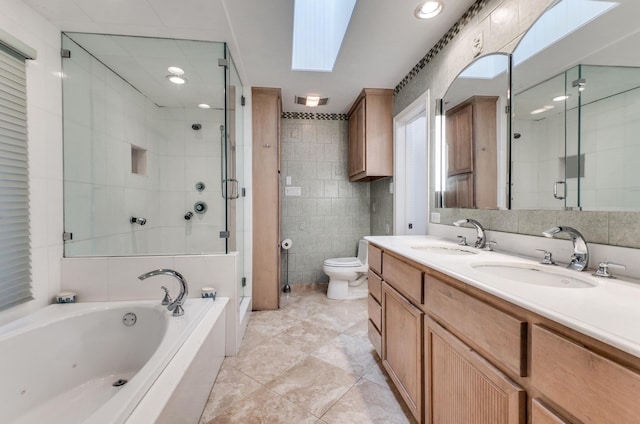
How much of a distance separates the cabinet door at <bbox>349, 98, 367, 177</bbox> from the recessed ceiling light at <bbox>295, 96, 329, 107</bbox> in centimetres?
38

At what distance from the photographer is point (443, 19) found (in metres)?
1.72

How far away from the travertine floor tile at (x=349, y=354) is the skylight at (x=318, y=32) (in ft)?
7.52

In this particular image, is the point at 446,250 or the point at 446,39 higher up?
the point at 446,39

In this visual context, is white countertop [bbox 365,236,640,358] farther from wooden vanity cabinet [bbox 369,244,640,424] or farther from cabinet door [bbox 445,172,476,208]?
cabinet door [bbox 445,172,476,208]

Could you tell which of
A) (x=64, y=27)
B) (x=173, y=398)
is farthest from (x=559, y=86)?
(x=64, y=27)

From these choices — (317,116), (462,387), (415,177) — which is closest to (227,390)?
(462,387)

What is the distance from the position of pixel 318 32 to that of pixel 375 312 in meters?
2.24

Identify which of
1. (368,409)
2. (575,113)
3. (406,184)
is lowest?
(368,409)

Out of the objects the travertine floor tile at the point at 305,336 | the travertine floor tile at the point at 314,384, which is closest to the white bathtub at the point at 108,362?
the travertine floor tile at the point at 314,384

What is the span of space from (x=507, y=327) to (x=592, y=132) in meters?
0.81

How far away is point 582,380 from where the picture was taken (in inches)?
21.6

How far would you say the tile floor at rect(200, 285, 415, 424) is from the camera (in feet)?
4.64

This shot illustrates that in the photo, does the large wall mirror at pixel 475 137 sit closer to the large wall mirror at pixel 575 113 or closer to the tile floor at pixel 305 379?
the large wall mirror at pixel 575 113

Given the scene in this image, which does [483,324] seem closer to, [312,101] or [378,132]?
[378,132]
